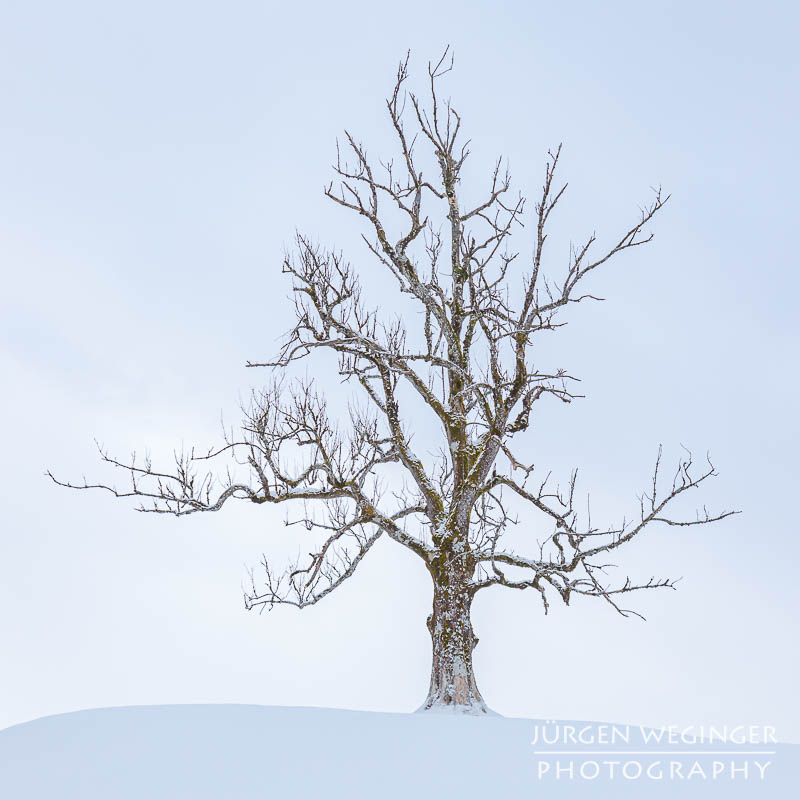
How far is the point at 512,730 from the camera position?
681 centimetres

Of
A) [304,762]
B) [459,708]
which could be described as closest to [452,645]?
[459,708]

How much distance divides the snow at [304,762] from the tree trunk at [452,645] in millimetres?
914

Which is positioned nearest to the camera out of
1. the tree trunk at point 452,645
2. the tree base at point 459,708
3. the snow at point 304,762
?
the snow at point 304,762

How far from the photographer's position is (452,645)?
8312 millimetres

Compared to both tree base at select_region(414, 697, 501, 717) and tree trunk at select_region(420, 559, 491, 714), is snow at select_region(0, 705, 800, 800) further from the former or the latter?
tree trunk at select_region(420, 559, 491, 714)

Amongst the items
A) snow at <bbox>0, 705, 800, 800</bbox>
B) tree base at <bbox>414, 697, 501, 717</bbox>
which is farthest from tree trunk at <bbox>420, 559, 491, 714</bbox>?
snow at <bbox>0, 705, 800, 800</bbox>

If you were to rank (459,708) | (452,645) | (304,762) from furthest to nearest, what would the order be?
(452,645) < (459,708) < (304,762)

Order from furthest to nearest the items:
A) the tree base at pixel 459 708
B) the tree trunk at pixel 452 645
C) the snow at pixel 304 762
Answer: the tree trunk at pixel 452 645 < the tree base at pixel 459 708 < the snow at pixel 304 762

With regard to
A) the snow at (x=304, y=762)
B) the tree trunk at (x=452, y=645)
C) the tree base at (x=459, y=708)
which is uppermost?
the tree trunk at (x=452, y=645)

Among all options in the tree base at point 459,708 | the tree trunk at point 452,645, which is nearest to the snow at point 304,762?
the tree base at point 459,708

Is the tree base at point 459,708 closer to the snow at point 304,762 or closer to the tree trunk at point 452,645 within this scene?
the tree trunk at point 452,645

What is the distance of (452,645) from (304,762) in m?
2.69

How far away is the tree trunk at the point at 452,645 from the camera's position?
8.18 m

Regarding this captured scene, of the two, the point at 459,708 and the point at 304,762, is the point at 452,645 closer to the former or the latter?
the point at 459,708
